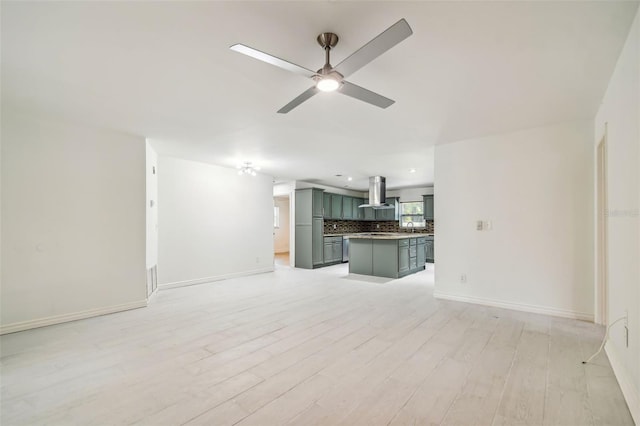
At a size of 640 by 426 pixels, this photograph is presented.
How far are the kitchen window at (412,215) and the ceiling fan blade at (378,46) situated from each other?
26.6ft

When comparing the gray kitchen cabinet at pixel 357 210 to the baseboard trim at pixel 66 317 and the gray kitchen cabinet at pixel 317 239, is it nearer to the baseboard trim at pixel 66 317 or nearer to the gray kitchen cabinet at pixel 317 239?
the gray kitchen cabinet at pixel 317 239

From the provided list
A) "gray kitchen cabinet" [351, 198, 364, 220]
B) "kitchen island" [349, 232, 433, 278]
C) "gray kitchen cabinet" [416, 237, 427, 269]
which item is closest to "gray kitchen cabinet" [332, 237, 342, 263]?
"gray kitchen cabinet" [351, 198, 364, 220]

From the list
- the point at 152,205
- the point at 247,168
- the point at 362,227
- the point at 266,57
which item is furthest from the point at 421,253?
the point at 266,57

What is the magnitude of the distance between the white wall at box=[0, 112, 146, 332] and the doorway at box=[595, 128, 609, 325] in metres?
5.83

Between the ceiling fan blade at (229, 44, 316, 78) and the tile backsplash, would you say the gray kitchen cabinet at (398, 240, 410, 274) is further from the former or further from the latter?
the ceiling fan blade at (229, 44, 316, 78)

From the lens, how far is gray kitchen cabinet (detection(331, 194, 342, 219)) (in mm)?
8586

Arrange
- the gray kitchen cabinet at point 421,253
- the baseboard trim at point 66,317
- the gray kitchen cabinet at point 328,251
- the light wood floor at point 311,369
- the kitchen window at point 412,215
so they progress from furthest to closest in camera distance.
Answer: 1. the kitchen window at point 412,215
2. the gray kitchen cabinet at point 328,251
3. the gray kitchen cabinet at point 421,253
4. the baseboard trim at point 66,317
5. the light wood floor at point 311,369

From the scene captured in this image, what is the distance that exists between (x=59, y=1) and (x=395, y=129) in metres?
3.30

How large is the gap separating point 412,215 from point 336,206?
8.93ft

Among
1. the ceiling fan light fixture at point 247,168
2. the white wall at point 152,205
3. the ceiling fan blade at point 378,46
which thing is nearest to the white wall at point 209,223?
the white wall at point 152,205

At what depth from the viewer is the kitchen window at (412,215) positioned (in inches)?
367

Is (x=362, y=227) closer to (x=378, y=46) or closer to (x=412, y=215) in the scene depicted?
(x=412, y=215)

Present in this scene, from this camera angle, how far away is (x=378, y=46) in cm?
162

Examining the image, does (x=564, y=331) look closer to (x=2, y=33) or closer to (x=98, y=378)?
(x=98, y=378)
